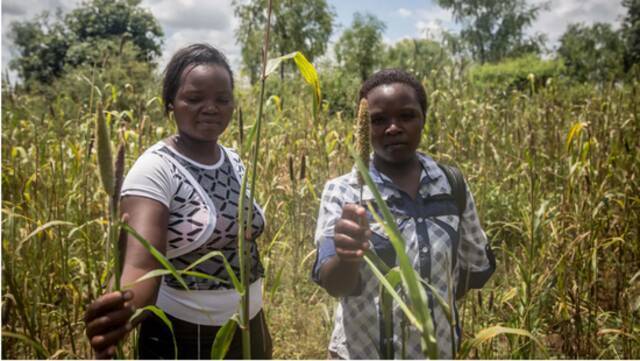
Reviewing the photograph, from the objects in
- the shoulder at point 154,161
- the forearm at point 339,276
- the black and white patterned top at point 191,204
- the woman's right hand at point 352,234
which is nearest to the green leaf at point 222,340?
the woman's right hand at point 352,234

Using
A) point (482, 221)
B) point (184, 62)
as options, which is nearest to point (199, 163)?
point (184, 62)

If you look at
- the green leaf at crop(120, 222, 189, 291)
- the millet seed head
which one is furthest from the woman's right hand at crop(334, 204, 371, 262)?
the green leaf at crop(120, 222, 189, 291)

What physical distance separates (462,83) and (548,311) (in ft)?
6.31

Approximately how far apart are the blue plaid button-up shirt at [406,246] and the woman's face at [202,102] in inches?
12.0

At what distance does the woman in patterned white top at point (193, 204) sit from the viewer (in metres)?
0.97

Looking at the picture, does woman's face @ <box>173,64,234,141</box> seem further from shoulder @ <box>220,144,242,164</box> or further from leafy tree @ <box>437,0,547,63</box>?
leafy tree @ <box>437,0,547,63</box>

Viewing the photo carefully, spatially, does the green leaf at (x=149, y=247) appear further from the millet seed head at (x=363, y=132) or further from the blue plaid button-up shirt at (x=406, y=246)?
the blue plaid button-up shirt at (x=406, y=246)

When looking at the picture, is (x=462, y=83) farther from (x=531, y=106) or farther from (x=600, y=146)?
(x=600, y=146)

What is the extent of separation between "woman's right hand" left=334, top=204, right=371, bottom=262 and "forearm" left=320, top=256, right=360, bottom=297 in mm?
174

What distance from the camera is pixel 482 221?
189 centimetres

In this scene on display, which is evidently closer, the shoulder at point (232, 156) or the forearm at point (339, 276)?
the forearm at point (339, 276)

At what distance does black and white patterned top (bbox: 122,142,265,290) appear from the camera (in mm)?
971

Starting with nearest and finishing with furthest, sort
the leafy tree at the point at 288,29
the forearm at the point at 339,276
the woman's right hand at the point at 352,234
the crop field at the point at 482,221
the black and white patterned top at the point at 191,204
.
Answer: the woman's right hand at the point at 352,234 < the forearm at the point at 339,276 < the black and white patterned top at the point at 191,204 < the crop field at the point at 482,221 < the leafy tree at the point at 288,29

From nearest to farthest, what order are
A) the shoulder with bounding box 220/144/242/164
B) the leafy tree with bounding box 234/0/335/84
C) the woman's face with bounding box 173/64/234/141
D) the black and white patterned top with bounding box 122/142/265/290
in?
the black and white patterned top with bounding box 122/142/265/290 < the woman's face with bounding box 173/64/234/141 < the shoulder with bounding box 220/144/242/164 < the leafy tree with bounding box 234/0/335/84
